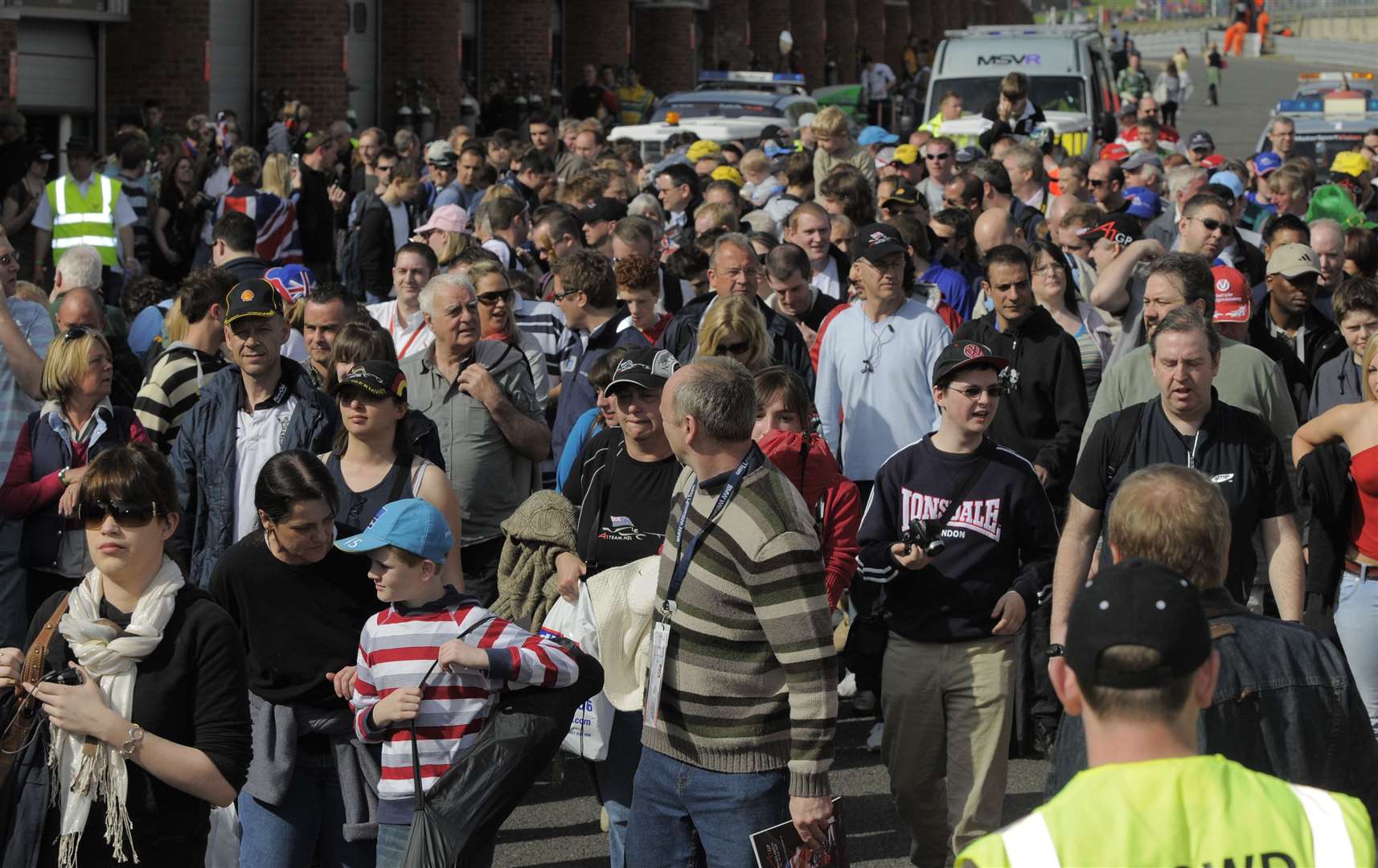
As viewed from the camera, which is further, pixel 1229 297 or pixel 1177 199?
pixel 1177 199

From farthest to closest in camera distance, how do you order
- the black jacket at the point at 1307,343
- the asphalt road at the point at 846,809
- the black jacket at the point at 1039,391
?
1. the black jacket at the point at 1307,343
2. the black jacket at the point at 1039,391
3. the asphalt road at the point at 846,809

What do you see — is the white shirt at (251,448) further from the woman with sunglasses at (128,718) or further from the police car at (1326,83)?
the police car at (1326,83)

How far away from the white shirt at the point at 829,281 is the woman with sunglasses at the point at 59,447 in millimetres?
4757

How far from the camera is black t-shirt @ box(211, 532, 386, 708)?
530cm

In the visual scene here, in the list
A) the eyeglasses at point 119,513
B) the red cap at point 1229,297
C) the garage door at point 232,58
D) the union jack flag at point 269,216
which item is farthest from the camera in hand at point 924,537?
the garage door at point 232,58

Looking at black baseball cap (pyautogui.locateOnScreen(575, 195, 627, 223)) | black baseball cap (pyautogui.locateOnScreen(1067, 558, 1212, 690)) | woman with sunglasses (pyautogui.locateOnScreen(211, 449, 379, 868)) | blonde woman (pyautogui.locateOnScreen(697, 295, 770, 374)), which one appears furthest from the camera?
black baseball cap (pyautogui.locateOnScreen(575, 195, 627, 223))

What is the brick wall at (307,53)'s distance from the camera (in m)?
25.5

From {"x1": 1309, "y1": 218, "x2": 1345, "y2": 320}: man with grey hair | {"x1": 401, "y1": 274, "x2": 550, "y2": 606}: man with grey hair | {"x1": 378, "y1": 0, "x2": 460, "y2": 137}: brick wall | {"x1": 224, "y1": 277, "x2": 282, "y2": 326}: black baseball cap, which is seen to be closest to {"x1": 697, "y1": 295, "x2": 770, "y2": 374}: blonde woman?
{"x1": 401, "y1": 274, "x2": 550, "y2": 606}: man with grey hair

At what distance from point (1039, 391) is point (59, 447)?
396 centimetres

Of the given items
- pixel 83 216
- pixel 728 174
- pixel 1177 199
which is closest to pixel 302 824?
pixel 1177 199

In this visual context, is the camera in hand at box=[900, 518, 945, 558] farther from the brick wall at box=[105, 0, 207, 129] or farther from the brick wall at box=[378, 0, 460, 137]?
the brick wall at box=[378, 0, 460, 137]

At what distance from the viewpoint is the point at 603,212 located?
1155 cm

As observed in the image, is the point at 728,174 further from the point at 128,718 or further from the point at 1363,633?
the point at 128,718

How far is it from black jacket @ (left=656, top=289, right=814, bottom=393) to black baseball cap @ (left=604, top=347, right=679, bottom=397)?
232 cm
